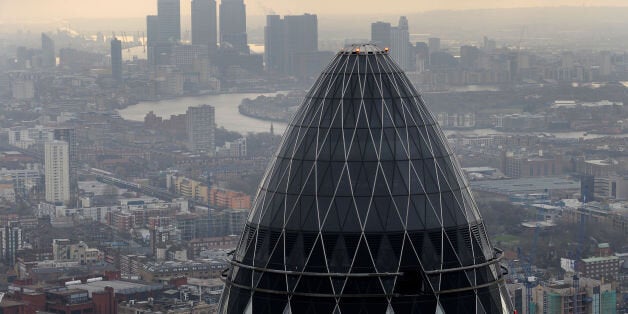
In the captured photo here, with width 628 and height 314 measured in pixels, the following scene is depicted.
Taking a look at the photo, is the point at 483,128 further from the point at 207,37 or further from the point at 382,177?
the point at 382,177

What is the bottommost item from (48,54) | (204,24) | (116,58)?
(116,58)

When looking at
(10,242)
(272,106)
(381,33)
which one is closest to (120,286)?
(10,242)

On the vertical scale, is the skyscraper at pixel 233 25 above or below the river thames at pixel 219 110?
above

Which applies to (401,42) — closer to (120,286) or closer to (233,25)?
(120,286)

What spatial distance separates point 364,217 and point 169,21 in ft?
405

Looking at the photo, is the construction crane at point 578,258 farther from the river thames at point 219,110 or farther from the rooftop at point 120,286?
the river thames at point 219,110

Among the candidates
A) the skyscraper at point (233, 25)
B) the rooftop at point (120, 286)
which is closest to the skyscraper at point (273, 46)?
the skyscraper at point (233, 25)

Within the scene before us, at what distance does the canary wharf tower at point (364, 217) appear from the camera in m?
9.84

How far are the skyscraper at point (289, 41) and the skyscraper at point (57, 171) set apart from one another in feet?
46.4

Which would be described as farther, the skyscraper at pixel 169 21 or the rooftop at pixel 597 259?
the skyscraper at pixel 169 21

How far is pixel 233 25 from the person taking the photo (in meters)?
126

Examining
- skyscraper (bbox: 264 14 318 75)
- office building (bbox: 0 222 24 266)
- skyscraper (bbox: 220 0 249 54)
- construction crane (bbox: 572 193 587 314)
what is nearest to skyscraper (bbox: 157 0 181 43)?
skyscraper (bbox: 220 0 249 54)

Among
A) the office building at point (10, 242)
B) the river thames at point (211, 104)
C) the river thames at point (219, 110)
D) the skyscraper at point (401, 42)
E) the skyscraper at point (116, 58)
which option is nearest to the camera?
the office building at point (10, 242)

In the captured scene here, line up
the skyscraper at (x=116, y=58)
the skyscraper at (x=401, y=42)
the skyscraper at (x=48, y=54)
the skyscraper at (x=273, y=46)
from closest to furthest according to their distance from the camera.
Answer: the skyscraper at (x=401, y=42) → the skyscraper at (x=273, y=46) → the skyscraper at (x=116, y=58) → the skyscraper at (x=48, y=54)
